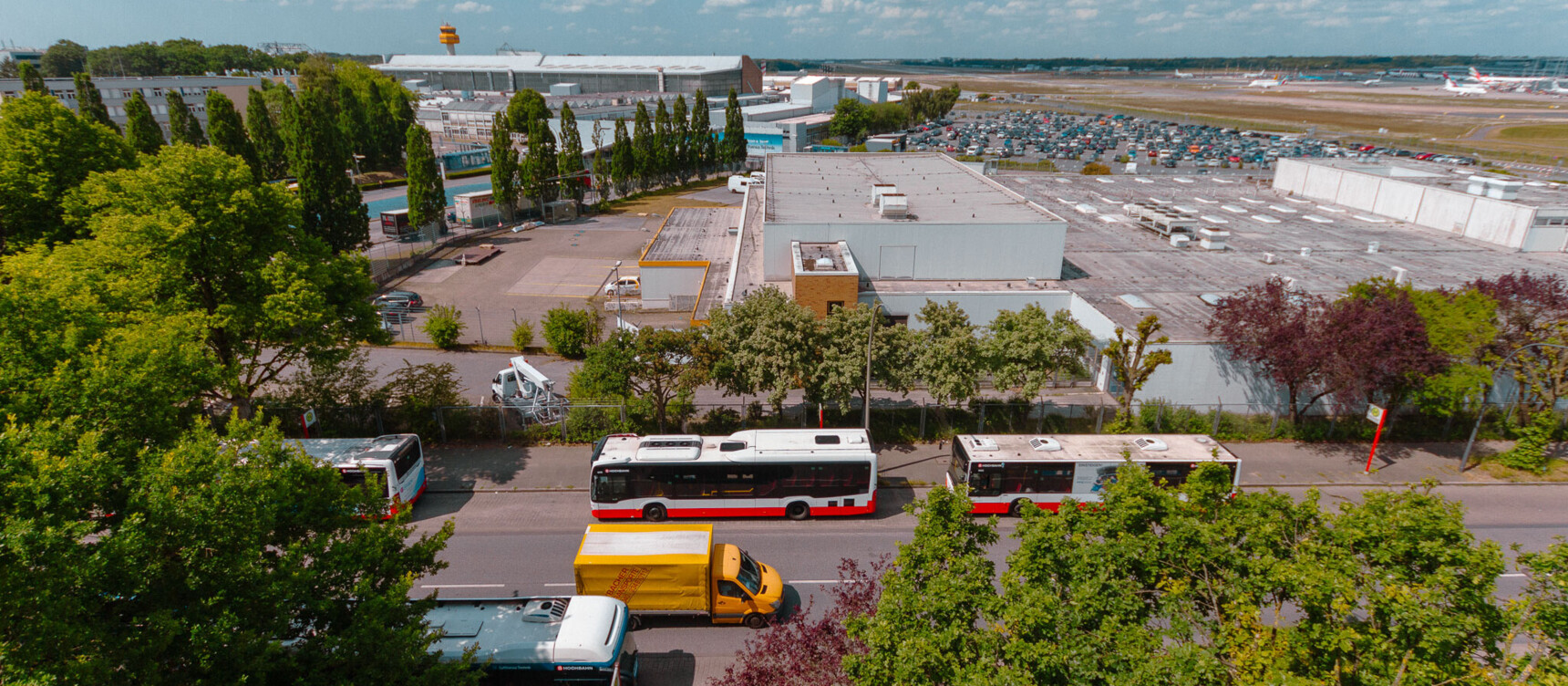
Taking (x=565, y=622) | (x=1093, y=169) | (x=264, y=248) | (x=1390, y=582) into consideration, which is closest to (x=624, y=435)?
(x=565, y=622)

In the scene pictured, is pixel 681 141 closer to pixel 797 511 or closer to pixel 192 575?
pixel 797 511

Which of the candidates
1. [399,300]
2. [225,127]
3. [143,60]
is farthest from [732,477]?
[143,60]

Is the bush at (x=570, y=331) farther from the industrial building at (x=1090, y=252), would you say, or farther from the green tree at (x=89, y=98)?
the green tree at (x=89, y=98)

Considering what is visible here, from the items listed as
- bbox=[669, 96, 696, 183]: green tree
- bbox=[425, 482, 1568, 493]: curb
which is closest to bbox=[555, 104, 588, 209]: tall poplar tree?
bbox=[669, 96, 696, 183]: green tree

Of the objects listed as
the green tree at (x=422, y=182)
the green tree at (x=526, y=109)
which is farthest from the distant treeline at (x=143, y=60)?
the green tree at (x=422, y=182)

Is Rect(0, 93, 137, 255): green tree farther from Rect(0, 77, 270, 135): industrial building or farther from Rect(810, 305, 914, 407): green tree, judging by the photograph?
Rect(0, 77, 270, 135): industrial building

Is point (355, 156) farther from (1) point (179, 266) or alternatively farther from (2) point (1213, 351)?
(2) point (1213, 351)
